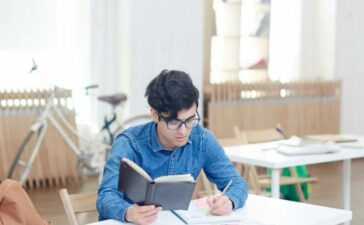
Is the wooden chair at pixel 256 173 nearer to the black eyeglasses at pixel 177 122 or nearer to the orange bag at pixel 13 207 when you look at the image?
the black eyeglasses at pixel 177 122

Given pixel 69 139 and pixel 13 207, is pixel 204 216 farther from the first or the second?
pixel 69 139

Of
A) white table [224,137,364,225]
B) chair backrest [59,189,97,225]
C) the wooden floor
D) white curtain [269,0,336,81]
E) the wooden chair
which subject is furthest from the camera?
white curtain [269,0,336,81]

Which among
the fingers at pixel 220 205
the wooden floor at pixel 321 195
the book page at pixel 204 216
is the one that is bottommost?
the wooden floor at pixel 321 195

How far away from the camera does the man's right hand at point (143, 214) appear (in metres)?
2.71

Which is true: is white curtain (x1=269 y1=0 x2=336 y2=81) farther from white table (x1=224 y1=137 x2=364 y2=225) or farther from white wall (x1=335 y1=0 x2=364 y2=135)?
white table (x1=224 y1=137 x2=364 y2=225)

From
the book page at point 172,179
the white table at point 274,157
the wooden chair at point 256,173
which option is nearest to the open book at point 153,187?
the book page at point 172,179

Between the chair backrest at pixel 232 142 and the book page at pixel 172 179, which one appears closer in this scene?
the book page at pixel 172 179

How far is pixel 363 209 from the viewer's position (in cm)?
641

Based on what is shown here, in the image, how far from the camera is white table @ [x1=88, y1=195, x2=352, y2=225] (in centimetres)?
285

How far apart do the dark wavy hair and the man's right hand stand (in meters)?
0.42

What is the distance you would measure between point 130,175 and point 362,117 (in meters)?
7.22

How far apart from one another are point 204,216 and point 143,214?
0.93ft

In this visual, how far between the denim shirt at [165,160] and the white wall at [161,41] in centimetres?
430

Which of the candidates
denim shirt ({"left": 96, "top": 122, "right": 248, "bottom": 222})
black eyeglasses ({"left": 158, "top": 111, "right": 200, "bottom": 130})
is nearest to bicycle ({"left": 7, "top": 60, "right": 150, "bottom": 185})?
denim shirt ({"left": 96, "top": 122, "right": 248, "bottom": 222})
